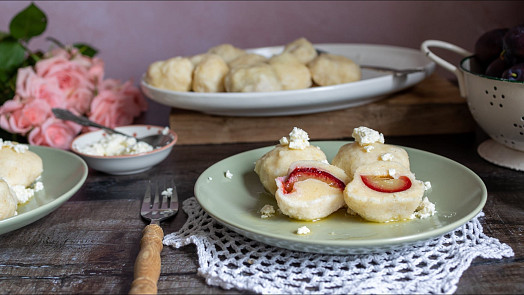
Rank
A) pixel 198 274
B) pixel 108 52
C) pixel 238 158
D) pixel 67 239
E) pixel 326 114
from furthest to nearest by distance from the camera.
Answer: pixel 108 52 → pixel 326 114 → pixel 238 158 → pixel 67 239 → pixel 198 274

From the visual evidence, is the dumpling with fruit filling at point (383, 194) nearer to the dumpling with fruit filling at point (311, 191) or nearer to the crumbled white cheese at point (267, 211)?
the dumpling with fruit filling at point (311, 191)

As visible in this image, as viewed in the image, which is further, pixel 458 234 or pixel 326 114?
pixel 326 114

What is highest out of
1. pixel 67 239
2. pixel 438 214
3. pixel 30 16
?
Answer: pixel 30 16

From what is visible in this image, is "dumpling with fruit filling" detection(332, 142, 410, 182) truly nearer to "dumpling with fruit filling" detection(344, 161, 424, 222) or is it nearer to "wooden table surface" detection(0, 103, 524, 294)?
"dumpling with fruit filling" detection(344, 161, 424, 222)

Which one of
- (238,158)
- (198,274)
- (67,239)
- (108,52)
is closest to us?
(198,274)

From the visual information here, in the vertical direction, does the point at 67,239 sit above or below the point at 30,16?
below

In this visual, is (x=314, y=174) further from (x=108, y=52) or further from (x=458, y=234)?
(x=108, y=52)

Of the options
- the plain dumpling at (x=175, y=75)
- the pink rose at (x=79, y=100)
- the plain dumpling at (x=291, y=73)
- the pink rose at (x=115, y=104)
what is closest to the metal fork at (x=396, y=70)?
the plain dumpling at (x=291, y=73)

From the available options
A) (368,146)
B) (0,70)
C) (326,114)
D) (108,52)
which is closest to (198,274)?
(368,146)
